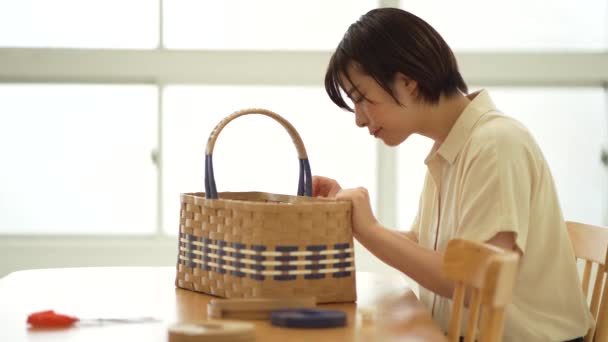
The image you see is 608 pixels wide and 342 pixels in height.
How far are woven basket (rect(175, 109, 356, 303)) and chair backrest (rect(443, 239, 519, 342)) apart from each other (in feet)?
0.75

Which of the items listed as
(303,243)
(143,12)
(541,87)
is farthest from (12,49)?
(303,243)

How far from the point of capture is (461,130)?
72.0 inches

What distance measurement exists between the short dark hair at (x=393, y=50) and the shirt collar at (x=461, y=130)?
0.09 metres

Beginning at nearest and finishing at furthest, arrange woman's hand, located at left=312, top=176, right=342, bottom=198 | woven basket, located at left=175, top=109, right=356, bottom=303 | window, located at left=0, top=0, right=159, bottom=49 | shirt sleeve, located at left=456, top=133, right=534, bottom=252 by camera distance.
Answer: woven basket, located at left=175, top=109, right=356, bottom=303 → shirt sleeve, located at left=456, top=133, right=534, bottom=252 → woman's hand, located at left=312, top=176, right=342, bottom=198 → window, located at left=0, top=0, right=159, bottom=49

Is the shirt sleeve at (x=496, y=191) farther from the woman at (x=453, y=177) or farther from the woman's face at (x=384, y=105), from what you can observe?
the woman's face at (x=384, y=105)

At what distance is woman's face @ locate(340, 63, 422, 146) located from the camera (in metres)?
1.81

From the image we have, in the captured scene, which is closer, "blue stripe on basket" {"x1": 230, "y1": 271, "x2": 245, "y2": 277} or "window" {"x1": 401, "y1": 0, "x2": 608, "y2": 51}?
"blue stripe on basket" {"x1": 230, "y1": 271, "x2": 245, "y2": 277}

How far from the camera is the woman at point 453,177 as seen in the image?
164cm

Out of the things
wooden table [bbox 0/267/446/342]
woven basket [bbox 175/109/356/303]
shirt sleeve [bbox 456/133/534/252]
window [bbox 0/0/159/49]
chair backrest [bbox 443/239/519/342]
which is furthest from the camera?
window [bbox 0/0/159/49]

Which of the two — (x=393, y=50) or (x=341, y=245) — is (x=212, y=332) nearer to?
(x=341, y=245)

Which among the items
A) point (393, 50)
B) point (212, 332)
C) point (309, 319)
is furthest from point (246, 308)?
point (393, 50)

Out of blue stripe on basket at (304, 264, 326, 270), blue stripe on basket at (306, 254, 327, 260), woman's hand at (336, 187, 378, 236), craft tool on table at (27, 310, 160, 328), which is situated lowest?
craft tool on table at (27, 310, 160, 328)

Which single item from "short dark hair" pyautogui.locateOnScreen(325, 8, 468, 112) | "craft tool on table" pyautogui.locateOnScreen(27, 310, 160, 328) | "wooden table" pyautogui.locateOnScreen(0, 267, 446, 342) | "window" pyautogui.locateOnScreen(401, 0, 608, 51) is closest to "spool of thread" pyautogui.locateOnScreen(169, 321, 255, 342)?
"wooden table" pyautogui.locateOnScreen(0, 267, 446, 342)

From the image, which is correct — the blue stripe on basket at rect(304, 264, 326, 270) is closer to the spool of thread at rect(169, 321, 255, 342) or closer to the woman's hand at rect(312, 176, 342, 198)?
the spool of thread at rect(169, 321, 255, 342)
